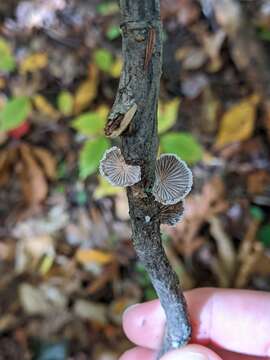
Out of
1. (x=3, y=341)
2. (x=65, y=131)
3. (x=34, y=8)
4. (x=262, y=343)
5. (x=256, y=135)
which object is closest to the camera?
(x=262, y=343)

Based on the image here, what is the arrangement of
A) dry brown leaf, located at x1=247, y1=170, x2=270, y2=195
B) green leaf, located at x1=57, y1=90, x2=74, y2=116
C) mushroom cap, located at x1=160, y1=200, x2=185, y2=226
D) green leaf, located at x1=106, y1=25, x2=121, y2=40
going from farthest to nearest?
green leaf, located at x1=106, y1=25, x2=121, y2=40
green leaf, located at x1=57, y1=90, x2=74, y2=116
dry brown leaf, located at x1=247, y1=170, x2=270, y2=195
mushroom cap, located at x1=160, y1=200, x2=185, y2=226

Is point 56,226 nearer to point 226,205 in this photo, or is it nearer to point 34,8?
point 226,205

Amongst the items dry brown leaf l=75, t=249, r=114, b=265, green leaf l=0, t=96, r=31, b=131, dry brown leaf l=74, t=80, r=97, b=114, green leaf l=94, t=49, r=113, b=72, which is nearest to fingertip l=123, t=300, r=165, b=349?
dry brown leaf l=75, t=249, r=114, b=265

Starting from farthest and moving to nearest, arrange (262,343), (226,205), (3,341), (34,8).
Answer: (34,8), (226,205), (3,341), (262,343)

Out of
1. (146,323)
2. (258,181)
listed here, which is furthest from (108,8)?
(146,323)

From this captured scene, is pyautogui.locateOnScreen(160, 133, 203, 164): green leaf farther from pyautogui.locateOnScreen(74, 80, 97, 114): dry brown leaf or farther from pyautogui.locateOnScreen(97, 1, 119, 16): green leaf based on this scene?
pyautogui.locateOnScreen(97, 1, 119, 16): green leaf

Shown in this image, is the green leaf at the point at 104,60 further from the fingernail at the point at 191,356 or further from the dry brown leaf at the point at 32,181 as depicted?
the fingernail at the point at 191,356

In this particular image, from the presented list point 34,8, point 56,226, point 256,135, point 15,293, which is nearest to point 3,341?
point 15,293

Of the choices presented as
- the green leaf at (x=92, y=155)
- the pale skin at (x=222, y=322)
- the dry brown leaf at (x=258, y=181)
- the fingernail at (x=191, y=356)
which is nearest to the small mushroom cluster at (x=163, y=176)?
the fingernail at (x=191, y=356)
